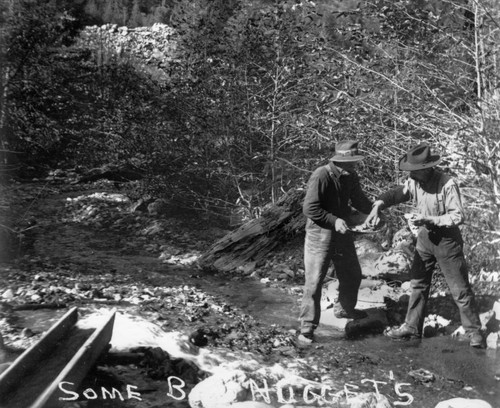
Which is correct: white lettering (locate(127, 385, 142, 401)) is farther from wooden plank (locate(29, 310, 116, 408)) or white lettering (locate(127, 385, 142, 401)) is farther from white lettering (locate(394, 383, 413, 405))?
white lettering (locate(394, 383, 413, 405))

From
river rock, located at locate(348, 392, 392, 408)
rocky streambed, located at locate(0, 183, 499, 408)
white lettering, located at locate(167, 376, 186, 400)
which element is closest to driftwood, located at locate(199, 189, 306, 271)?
rocky streambed, located at locate(0, 183, 499, 408)

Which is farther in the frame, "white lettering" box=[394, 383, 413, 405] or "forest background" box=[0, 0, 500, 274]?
"forest background" box=[0, 0, 500, 274]

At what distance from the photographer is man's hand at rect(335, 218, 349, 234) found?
17.9 feet

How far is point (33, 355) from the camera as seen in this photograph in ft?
14.1

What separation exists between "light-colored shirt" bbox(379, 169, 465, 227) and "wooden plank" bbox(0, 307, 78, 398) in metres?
3.56

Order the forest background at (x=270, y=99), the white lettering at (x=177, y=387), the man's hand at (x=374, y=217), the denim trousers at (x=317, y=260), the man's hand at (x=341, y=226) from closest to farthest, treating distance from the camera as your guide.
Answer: the white lettering at (x=177, y=387) < the man's hand at (x=341, y=226) < the man's hand at (x=374, y=217) < the denim trousers at (x=317, y=260) < the forest background at (x=270, y=99)

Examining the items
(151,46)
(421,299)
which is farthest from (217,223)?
(151,46)

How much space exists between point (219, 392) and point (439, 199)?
2.77m

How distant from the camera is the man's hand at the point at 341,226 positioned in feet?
17.9

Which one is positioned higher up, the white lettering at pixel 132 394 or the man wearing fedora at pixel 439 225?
the man wearing fedora at pixel 439 225

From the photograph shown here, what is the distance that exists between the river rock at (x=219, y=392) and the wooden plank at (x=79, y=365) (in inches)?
33.4

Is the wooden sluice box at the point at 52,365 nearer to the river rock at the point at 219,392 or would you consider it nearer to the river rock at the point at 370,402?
the river rock at the point at 219,392

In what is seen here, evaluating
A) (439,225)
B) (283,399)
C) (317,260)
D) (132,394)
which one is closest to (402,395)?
(283,399)

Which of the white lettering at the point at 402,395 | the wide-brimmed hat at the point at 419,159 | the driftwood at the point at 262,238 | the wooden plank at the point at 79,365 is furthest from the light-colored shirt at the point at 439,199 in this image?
the driftwood at the point at 262,238
